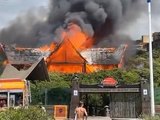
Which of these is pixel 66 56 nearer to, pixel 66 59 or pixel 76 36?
pixel 66 59

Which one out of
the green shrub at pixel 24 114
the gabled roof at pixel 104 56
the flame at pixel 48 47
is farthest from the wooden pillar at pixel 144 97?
the flame at pixel 48 47

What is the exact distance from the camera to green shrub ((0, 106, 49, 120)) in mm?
15344

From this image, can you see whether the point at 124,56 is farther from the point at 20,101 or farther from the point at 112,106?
the point at 20,101

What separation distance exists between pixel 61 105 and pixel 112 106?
14.5 ft

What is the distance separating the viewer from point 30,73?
118 feet

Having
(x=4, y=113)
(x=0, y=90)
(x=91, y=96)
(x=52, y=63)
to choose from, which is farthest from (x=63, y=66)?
(x=4, y=113)

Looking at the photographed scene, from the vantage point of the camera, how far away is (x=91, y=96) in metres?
44.6

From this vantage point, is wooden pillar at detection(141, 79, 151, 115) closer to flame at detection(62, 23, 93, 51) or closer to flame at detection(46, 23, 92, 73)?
flame at detection(46, 23, 92, 73)

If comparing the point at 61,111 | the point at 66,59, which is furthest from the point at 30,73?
the point at 66,59

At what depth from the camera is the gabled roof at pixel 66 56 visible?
75812 millimetres

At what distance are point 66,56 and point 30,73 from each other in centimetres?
4022

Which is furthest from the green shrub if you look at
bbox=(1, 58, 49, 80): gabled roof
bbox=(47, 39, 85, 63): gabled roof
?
bbox=(47, 39, 85, 63): gabled roof

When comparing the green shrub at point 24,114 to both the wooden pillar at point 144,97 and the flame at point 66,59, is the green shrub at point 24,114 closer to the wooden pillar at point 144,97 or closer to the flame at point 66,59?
the wooden pillar at point 144,97

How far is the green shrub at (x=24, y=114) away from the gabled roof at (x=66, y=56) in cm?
5918
